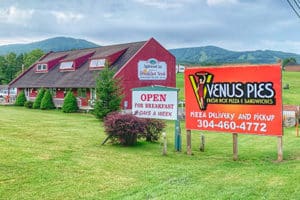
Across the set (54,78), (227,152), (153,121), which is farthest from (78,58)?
(227,152)

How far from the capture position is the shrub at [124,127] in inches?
592

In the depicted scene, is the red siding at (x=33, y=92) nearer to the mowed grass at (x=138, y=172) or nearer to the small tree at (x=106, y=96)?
the small tree at (x=106, y=96)

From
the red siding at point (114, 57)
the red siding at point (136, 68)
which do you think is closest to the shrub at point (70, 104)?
the red siding at point (114, 57)

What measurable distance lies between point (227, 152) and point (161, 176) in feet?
17.1

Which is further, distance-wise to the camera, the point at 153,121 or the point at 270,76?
the point at 153,121

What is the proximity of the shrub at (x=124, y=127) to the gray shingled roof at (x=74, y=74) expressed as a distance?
73.7 ft

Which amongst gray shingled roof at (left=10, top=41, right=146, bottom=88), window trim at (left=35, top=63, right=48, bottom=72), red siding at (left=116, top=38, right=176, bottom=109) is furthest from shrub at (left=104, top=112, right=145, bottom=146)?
window trim at (left=35, top=63, right=48, bottom=72)

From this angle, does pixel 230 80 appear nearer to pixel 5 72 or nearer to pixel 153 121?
pixel 153 121

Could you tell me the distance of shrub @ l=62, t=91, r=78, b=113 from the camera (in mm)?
37625

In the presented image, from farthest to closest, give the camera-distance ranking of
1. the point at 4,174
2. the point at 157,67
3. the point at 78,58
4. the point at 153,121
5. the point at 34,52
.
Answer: the point at 34,52 < the point at 78,58 < the point at 157,67 < the point at 153,121 < the point at 4,174

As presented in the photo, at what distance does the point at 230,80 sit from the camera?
1325 centimetres

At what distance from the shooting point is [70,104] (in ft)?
124

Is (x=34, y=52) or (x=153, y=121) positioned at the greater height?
(x=34, y=52)

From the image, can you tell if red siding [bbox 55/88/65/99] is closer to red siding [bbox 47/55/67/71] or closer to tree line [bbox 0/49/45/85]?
red siding [bbox 47/55/67/71]
